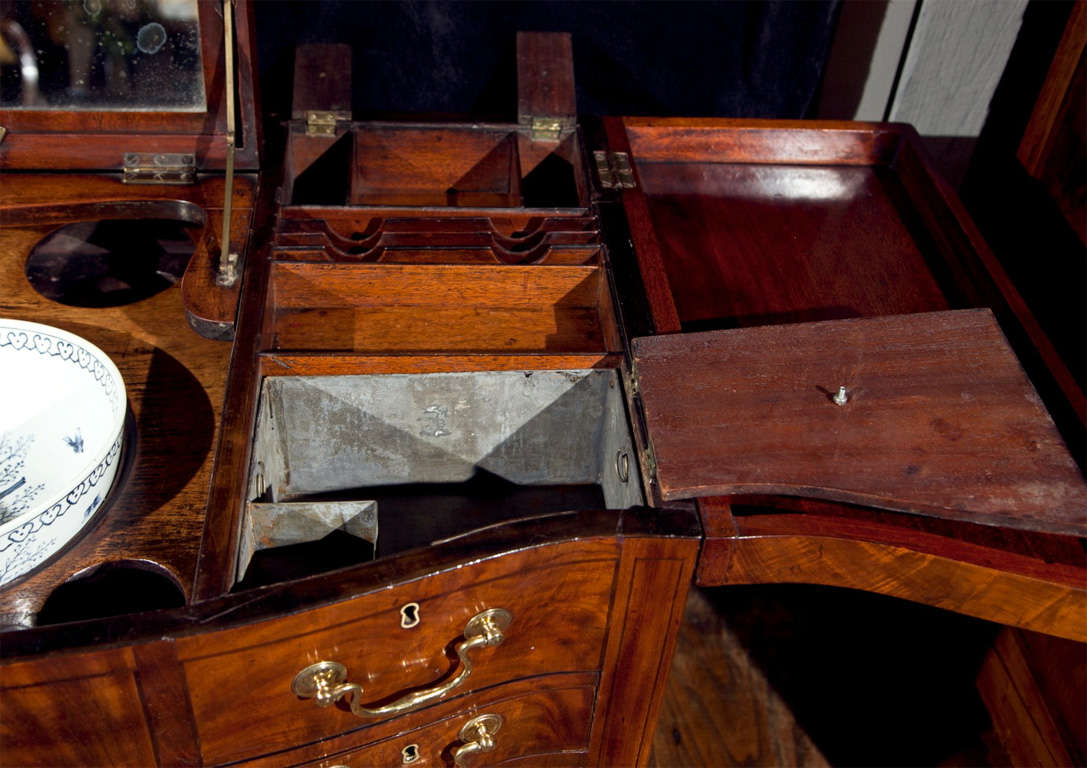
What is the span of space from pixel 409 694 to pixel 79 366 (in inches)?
19.9

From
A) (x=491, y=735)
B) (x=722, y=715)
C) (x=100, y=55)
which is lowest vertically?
(x=722, y=715)

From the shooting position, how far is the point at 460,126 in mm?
1427

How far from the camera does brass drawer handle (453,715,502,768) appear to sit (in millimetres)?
1098

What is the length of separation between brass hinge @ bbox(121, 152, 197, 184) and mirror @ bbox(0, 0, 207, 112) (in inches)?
2.3

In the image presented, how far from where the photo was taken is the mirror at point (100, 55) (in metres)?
1.25

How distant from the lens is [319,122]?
4.58ft

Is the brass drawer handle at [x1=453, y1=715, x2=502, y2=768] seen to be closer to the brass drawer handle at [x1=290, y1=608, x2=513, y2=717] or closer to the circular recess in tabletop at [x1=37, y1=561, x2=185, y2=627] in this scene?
the brass drawer handle at [x1=290, y1=608, x2=513, y2=717]

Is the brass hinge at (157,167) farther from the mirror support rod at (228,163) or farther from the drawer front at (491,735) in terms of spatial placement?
the drawer front at (491,735)

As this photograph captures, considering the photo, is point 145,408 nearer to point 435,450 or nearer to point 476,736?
point 435,450

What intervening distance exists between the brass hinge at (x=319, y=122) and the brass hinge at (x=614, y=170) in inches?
14.0

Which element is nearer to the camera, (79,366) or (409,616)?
(409,616)

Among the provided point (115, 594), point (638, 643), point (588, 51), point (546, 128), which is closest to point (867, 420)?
point (638, 643)

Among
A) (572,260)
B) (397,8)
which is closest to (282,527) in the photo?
(572,260)

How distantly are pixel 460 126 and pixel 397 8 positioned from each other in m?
0.36
